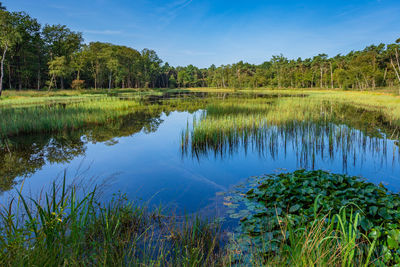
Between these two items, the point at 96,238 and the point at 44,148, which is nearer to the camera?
the point at 96,238

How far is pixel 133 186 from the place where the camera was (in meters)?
5.53

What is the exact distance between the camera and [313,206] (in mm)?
3537

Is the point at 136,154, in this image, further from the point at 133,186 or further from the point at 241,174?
the point at 241,174

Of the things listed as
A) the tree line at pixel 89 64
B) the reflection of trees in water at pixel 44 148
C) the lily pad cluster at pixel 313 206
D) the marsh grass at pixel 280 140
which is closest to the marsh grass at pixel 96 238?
the lily pad cluster at pixel 313 206

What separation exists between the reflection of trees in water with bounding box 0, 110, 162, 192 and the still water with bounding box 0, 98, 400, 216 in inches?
0.9

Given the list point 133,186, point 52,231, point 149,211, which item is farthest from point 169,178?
point 52,231

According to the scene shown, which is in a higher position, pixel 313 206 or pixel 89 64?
pixel 89 64

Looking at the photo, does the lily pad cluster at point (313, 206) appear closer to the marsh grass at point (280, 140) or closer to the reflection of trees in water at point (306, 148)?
the reflection of trees in water at point (306, 148)

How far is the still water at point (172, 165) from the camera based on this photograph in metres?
5.21

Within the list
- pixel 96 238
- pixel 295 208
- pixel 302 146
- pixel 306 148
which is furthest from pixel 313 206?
pixel 302 146

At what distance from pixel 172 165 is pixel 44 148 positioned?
5602 millimetres

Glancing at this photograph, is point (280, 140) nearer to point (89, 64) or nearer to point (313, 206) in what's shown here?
point (313, 206)

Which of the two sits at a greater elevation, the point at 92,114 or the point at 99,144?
the point at 92,114

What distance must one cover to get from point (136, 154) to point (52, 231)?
6.27 metres
